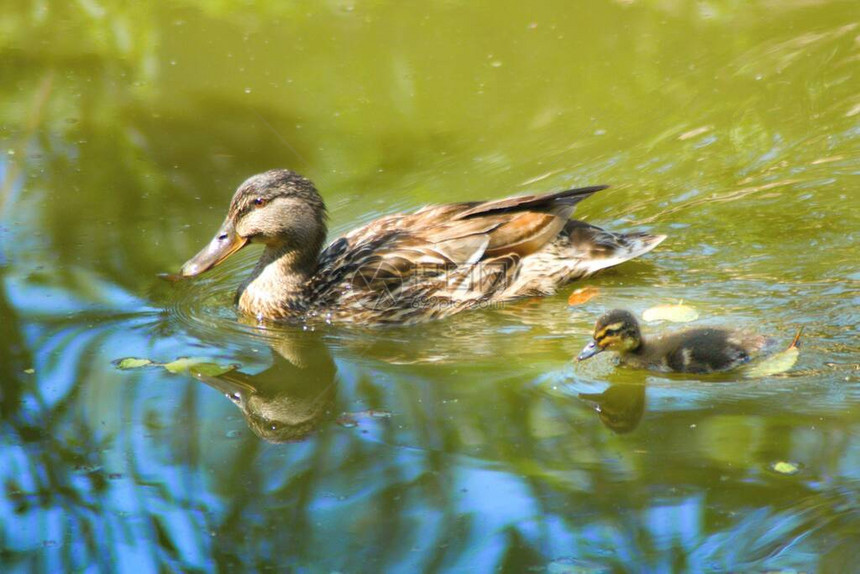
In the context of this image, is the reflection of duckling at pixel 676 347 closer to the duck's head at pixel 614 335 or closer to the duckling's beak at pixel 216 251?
the duck's head at pixel 614 335

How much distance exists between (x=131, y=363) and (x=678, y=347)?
9.24ft

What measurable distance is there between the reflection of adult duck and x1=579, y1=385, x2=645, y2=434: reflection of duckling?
130 centimetres

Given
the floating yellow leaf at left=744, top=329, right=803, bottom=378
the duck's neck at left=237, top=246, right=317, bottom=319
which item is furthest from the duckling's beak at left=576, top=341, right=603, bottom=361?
the duck's neck at left=237, top=246, right=317, bottom=319

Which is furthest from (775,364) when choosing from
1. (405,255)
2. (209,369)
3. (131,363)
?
(131,363)

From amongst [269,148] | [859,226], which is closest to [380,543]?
[859,226]

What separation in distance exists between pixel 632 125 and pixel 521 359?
3.38m

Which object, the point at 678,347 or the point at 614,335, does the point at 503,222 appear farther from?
the point at 678,347

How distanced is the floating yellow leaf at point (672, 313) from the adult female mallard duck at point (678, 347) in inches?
23.4

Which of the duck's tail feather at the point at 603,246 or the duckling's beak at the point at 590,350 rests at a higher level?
the duck's tail feather at the point at 603,246

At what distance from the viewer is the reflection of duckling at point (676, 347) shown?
18.8 ft

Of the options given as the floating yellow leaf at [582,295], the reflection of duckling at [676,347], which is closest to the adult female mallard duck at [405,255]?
the floating yellow leaf at [582,295]

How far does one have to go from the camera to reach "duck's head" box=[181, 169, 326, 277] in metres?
6.93

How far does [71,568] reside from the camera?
4375 mm

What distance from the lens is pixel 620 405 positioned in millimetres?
5477
